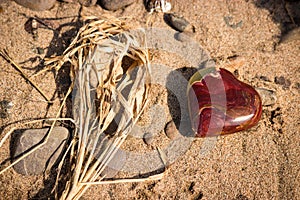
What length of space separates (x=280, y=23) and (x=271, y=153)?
0.76 metres

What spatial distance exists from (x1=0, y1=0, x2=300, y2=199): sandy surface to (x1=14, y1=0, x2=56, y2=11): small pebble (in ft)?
0.09

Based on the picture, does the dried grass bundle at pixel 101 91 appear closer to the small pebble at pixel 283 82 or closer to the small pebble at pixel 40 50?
the small pebble at pixel 40 50

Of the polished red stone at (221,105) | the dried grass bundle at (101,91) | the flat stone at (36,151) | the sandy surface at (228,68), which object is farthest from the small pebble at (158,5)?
the flat stone at (36,151)

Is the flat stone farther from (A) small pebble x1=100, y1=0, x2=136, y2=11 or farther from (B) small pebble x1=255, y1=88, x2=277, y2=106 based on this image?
(B) small pebble x1=255, y1=88, x2=277, y2=106

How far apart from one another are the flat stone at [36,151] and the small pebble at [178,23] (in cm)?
87

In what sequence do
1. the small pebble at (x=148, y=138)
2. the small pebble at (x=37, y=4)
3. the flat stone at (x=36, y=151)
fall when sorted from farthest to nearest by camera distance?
the small pebble at (x=37, y=4), the small pebble at (x=148, y=138), the flat stone at (x=36, y=151)

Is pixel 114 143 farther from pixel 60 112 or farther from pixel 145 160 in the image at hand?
pixel 60 112

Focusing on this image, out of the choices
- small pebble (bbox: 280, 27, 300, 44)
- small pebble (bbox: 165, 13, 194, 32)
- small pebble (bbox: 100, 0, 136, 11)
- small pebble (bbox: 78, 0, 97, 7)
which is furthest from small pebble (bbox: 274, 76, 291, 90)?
small pebble (bbox: 78, 0, 97, 7)

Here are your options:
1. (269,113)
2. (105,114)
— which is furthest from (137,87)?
(269,113)

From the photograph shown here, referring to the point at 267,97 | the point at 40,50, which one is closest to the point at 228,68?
the point at 267,97

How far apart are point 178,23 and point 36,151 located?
3.33 feet

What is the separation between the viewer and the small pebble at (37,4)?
2.07 meters

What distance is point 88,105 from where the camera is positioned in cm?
192

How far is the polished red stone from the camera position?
1.86m
